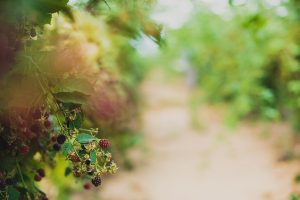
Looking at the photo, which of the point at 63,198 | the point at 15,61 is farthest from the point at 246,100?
the point at 15,61

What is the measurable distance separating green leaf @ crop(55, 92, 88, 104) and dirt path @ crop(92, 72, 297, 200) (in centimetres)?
287

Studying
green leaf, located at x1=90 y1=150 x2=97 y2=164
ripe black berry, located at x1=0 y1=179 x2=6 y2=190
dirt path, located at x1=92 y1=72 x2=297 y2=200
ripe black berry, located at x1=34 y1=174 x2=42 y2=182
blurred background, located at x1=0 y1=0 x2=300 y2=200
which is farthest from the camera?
dirt path, located at x1=92 y1=72 x2=297 y2=200

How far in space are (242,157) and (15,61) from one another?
5236 millimetres

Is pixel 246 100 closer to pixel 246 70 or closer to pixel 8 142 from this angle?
pixel 246 70

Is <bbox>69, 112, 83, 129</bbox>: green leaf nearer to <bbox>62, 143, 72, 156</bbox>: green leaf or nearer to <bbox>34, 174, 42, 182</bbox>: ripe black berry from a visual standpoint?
<bbox>62, 143, 72, 156</bbox>: green leaf

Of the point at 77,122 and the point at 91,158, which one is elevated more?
the point at 77,122

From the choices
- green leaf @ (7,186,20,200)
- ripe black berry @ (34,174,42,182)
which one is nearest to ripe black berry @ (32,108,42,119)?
green leaf @ (7,186,20,200)

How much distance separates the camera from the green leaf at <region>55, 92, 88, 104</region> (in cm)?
105

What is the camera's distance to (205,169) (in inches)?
216

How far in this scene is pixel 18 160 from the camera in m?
1.27

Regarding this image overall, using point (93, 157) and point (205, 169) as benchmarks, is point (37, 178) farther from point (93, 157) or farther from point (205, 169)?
point (205, 169)

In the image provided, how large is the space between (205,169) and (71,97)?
459cm

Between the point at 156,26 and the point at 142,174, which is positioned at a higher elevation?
the point at 142,174

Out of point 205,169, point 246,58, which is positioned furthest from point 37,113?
point 205,169
